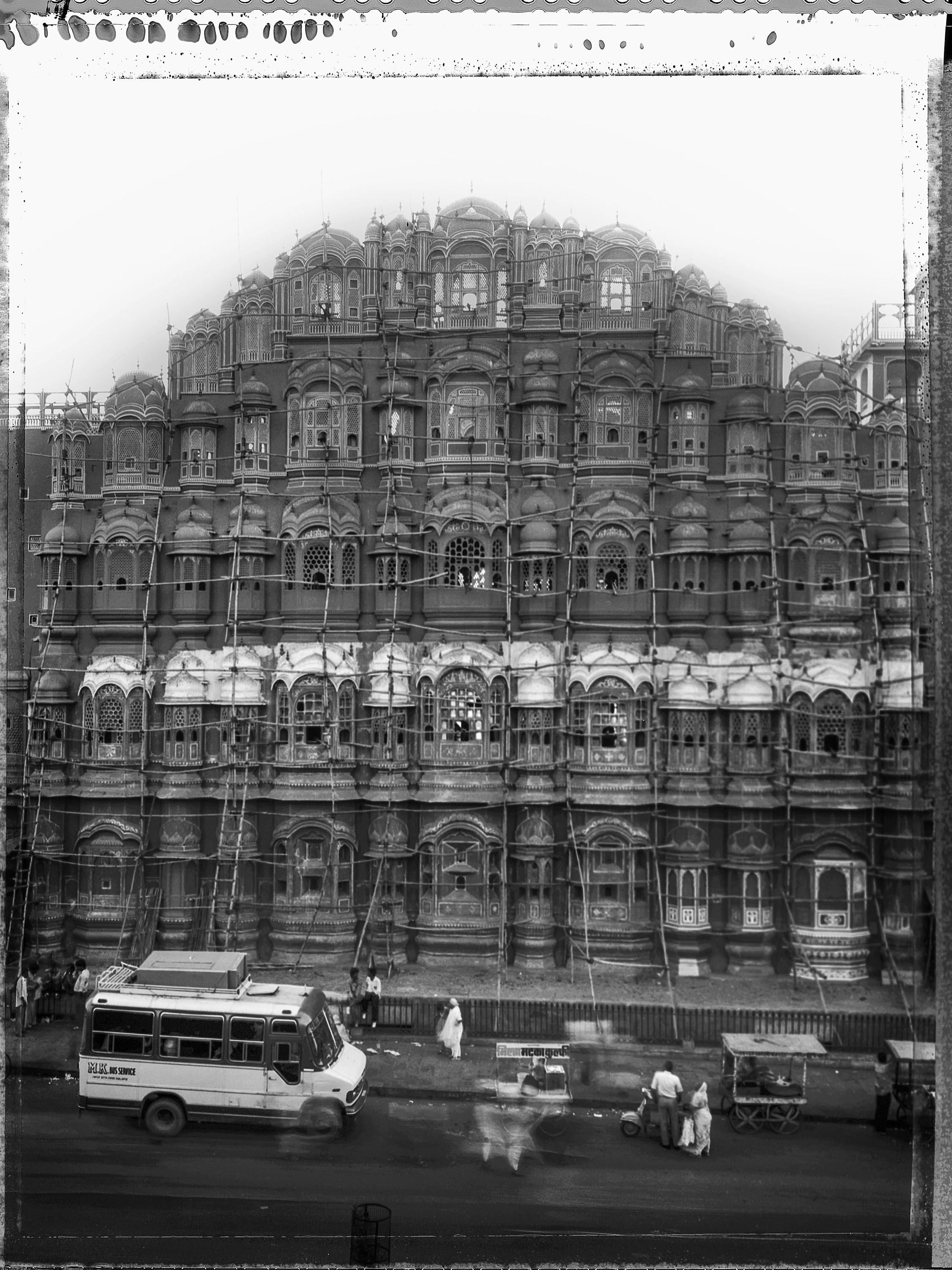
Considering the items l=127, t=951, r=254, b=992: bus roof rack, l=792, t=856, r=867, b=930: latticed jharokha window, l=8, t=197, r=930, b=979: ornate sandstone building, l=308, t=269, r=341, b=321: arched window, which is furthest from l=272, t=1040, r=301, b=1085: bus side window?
l=308, t=269, r=341, b=321: arched window

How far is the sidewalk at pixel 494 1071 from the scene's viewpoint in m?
12.7

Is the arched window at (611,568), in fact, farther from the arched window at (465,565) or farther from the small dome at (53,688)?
the small dome at (53,688)

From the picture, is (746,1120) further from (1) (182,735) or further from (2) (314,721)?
(1) (182,735)

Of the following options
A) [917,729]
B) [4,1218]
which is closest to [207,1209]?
[4,1218]

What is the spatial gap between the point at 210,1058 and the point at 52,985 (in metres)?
3.09

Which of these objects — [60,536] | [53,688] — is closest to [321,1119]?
[53,688]

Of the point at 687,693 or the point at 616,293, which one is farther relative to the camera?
the point at 687,693

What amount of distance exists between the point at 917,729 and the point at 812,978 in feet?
12.6

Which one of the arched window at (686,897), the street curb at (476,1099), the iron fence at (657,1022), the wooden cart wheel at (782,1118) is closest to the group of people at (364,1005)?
the iron fence at (657,1022)

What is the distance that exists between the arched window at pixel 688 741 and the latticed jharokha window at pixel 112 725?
24.9ft

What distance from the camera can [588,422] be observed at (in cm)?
1451

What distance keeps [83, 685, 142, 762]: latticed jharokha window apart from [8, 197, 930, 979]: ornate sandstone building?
0.06 m

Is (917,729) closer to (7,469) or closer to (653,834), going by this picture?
(653,834)

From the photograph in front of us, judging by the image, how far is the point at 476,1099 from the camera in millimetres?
12711
